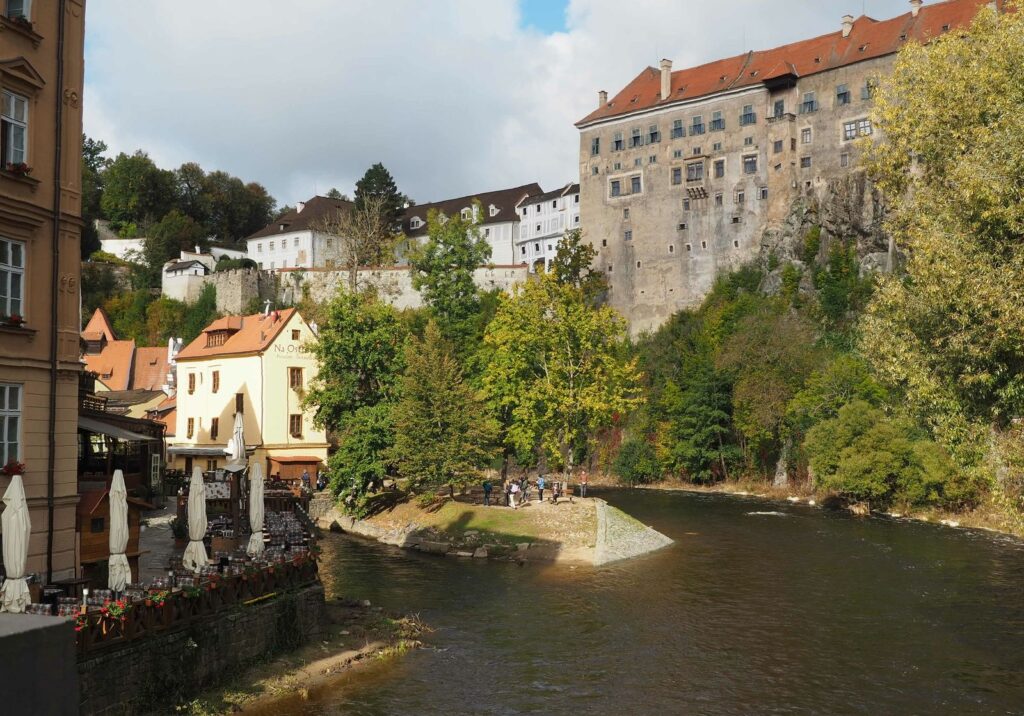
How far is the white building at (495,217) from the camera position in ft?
380

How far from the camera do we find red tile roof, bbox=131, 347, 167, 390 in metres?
75.7

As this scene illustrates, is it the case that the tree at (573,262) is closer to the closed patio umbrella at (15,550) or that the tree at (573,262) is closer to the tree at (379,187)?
the tree at (379,187)

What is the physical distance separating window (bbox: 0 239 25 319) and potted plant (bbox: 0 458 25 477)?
124 inches

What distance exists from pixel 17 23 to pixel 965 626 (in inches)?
1171

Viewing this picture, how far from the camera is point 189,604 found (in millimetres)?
19688

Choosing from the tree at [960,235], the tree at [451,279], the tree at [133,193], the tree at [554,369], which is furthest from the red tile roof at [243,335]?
the tree at [133,193]

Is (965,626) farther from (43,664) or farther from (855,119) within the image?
(855,119)

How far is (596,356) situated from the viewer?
5400 centimetres

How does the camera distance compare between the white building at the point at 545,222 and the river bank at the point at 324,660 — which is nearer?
the river bank at the point at 324,660

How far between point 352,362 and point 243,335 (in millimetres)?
12973

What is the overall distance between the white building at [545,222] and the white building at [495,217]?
3.77 ft

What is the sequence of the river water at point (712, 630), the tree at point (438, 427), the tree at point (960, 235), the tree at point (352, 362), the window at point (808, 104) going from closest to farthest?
the tree at point (960, 235) → the river water at point (712, 630) → the tree at point (438, 427) → the tree at point (352, 362) → the window at point (808, 104)

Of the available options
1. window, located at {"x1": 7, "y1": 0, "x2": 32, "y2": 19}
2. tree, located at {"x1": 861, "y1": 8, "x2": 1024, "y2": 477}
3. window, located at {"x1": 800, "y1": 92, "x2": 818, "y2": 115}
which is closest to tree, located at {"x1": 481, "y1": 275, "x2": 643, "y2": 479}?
tree, located at {"x1": 861, "y1": 8, "x2": 1024, "y2": 477}

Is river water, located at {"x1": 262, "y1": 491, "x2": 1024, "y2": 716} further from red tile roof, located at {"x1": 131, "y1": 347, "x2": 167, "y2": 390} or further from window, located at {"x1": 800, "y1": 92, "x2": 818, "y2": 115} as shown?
window, located at {"x1": 800, "y1": 92, "x2": 818, "y2": 115}
